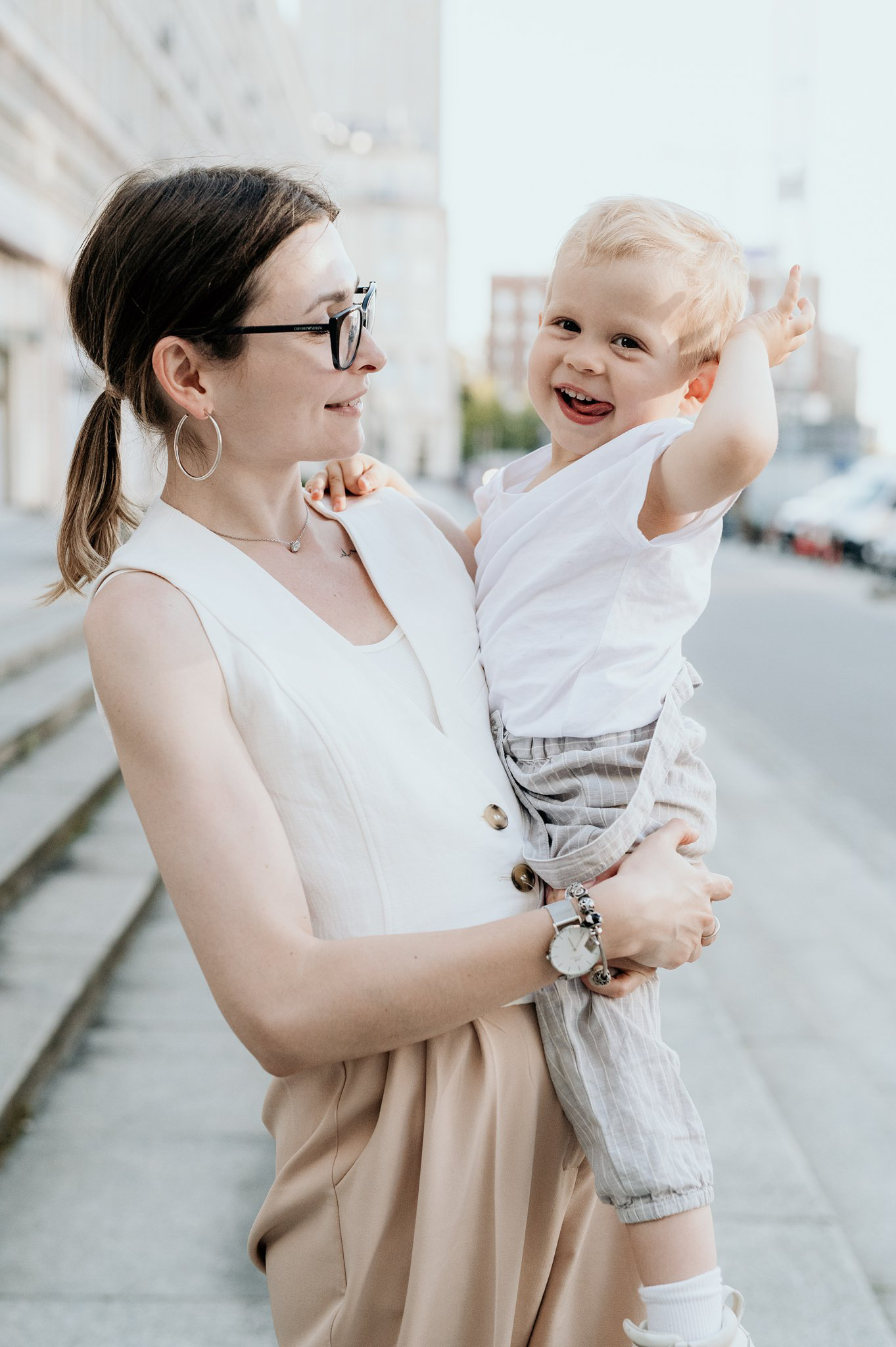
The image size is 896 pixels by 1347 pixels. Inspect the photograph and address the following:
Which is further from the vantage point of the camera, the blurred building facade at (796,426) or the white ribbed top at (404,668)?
the blurred building facade at (796,426)

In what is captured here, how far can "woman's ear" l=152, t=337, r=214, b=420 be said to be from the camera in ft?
5.05

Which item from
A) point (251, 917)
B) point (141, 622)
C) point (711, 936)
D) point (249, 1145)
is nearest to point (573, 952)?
point (711, 936)

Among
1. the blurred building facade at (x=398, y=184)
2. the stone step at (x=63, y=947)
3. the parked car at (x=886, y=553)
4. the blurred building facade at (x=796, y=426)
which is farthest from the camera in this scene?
the blurred building facade at (x=398, y=184)

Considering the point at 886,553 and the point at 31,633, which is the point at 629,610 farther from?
A: the point at 886,553

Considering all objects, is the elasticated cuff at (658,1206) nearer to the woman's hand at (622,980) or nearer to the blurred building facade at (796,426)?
the woman's hand at (622,980)

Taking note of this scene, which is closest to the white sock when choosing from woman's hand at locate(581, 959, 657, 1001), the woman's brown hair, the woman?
the woman

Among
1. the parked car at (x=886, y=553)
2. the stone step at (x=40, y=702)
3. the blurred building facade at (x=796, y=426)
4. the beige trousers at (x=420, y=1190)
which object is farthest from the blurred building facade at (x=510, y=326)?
the beige trousers at (x=420, y=1190)

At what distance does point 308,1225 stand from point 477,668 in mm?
747

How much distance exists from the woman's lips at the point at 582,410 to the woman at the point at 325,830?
0.97 ft

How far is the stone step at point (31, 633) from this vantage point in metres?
6.82

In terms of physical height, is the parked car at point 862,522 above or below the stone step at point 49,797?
below

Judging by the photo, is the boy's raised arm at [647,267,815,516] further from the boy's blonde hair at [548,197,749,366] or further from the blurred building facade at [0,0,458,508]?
the blurred building facade at [0,0,458,508]

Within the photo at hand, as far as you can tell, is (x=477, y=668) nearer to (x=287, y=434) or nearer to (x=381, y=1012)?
(x=287, y=434)

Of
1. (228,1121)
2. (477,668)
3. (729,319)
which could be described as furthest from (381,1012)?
(228,1121)
